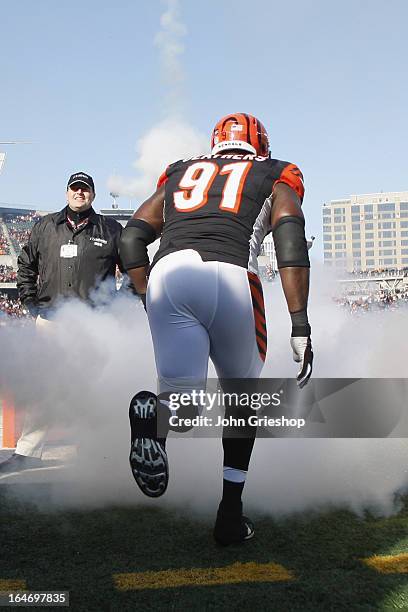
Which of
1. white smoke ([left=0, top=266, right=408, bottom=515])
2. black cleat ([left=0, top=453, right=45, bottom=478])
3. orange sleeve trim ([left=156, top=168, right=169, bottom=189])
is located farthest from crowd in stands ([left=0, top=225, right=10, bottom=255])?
orange sleeve trim ([left=156, top=168, right=169, bottom=189])

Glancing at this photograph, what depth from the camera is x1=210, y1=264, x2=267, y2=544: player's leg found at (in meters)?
2.69

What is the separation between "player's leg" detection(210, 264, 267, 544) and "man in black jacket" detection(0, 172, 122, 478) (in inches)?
69.7

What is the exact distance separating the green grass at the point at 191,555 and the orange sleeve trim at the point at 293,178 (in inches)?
56.2

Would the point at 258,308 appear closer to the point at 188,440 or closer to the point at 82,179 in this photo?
the point at 188,440

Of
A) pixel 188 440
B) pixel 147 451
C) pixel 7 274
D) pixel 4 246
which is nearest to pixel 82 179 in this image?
pixel 188 440

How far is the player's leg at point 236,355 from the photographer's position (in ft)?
8.84

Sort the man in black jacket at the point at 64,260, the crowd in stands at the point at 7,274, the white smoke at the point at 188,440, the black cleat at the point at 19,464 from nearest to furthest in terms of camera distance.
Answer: the white smoke at the point at 188,440 → the black cleat at the point at 19,464 → the man in black jacket at the point at 64,260 → the crowd in stands at the point at 7,274

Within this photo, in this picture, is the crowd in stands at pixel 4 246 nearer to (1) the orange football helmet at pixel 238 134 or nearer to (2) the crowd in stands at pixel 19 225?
(2) the crowd in stands at pixel 19 225

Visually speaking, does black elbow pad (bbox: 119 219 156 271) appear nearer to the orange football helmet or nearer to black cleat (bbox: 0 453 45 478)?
the orange football helmet

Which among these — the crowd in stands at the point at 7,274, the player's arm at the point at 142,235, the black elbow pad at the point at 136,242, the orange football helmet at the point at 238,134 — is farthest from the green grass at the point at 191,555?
the crowd in stands at the point at 7,274

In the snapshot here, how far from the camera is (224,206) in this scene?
9.15ft

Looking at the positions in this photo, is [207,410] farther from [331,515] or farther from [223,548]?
[331,515]

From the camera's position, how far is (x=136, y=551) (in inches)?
107

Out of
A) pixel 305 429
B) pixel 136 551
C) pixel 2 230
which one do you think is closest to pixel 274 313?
pixel 305 429
